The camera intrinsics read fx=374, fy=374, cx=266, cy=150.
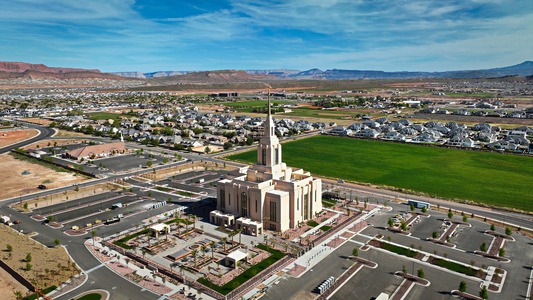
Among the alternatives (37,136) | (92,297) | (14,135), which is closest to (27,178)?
(92,297)

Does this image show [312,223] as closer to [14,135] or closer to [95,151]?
[95,151]

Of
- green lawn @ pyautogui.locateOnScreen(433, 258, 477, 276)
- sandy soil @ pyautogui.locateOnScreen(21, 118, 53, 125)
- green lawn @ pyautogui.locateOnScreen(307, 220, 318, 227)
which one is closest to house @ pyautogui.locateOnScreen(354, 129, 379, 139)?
green lawn @ pyautogui.locateOnScreen(307, 220, 318, 227)

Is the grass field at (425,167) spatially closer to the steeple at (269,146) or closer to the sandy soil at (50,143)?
the steeple at (269,146)

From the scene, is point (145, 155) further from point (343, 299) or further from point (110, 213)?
point (343, 299)

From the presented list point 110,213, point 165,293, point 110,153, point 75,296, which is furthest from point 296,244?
point 110,153

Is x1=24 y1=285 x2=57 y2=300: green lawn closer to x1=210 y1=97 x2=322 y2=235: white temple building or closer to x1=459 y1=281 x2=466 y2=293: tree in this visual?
x1=210 y1=97 x2=322 y2=235: white temple building

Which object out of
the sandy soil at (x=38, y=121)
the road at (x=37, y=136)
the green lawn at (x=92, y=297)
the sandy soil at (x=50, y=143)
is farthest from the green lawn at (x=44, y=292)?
the sandy soil at (x=38, y=121)
